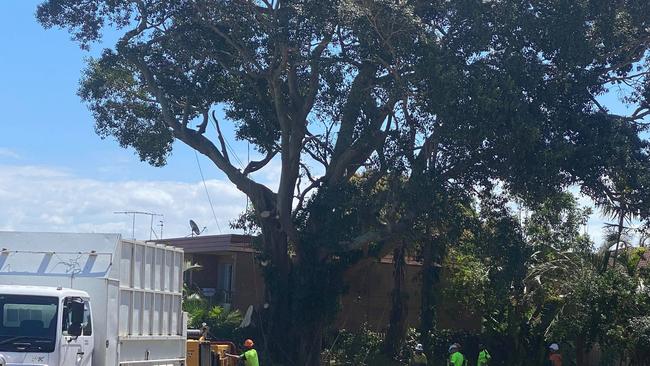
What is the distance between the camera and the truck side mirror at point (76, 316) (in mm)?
14188

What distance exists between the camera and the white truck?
14055 millimetres

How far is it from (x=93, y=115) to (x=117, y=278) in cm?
1801

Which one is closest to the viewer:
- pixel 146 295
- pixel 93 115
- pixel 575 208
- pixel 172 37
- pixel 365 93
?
pixel 146 295

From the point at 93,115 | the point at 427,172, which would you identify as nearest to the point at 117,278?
the point at 427,172

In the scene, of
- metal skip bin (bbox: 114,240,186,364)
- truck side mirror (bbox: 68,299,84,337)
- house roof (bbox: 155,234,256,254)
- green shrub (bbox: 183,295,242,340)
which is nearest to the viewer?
truck side mirror (bbox: 68,299,84,337)

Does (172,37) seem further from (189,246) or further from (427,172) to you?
(189,246)

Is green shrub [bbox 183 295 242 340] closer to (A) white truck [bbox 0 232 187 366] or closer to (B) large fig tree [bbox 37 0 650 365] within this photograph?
(B) large fig tree [bbox 37 0 650 365]

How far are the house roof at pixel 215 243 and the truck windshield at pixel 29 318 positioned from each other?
65.2 ft

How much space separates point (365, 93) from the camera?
25.2 metres

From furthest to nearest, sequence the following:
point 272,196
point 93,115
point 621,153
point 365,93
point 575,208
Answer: point 575,208
point 93,115
point 272,196
point 365,93
point 621,153

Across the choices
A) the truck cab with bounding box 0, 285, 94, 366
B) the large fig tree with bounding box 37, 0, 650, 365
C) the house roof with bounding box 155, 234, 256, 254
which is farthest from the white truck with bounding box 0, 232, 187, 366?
the house roof with bounding box 155, 234, 256, 254

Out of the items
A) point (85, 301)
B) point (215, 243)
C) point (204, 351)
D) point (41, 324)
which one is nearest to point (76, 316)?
point (85, 301)

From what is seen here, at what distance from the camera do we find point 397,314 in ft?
106

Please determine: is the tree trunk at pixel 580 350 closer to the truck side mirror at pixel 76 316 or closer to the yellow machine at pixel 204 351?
the yellow machine at pixel 204 351
